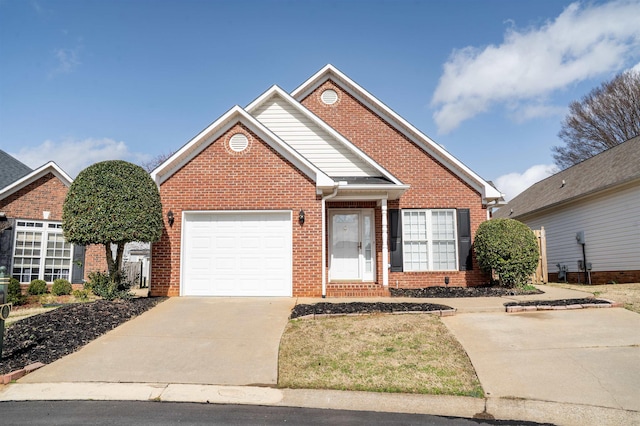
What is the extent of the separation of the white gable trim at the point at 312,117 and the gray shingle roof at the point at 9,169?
9.50 m

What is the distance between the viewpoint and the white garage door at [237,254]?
36.9 feet

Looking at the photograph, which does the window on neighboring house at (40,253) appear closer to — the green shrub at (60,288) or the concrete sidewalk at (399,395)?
the green shrub at (60,288)

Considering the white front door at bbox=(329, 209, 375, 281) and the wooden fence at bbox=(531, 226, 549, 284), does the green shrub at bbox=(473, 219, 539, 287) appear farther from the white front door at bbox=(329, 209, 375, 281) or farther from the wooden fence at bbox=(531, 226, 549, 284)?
the wooden fence at bbox=(531, 226, 549, 284)

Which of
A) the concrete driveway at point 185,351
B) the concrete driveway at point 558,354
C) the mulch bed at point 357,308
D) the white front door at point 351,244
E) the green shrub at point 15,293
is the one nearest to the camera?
the concrete driveway at point 558,354

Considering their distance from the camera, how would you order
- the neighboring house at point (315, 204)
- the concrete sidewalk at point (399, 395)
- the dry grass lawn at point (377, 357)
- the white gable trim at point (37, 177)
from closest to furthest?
the concrete sidewalk at point (399, 395)
the dry grass lawn at point (377, 357)
the neighboring house at point (315, 204)
the white gable trim at point (37, 177)

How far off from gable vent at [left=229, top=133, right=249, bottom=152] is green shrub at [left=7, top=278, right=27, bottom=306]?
849 cm

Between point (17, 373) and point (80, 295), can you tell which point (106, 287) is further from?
point (17, 373)

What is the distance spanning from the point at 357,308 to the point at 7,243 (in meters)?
12.5

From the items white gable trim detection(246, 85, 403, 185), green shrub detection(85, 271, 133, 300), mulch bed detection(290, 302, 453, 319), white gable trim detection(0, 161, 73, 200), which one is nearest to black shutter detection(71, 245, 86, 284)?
white gable trim detection(0, 161, 73, 200)

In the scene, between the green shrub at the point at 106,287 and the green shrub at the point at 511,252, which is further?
the green shrub at the point at 511,252

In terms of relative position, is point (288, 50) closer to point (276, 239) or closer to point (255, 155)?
point (255, 155)

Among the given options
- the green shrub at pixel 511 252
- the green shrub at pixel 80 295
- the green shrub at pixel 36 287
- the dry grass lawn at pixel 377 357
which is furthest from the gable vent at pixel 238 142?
the green shrub at pixel 36 287

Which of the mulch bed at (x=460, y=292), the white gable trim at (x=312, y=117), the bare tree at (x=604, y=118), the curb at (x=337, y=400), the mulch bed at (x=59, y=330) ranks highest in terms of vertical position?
the bare tree at (x=604, y=118)

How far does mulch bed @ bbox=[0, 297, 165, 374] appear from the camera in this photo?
259 inches
